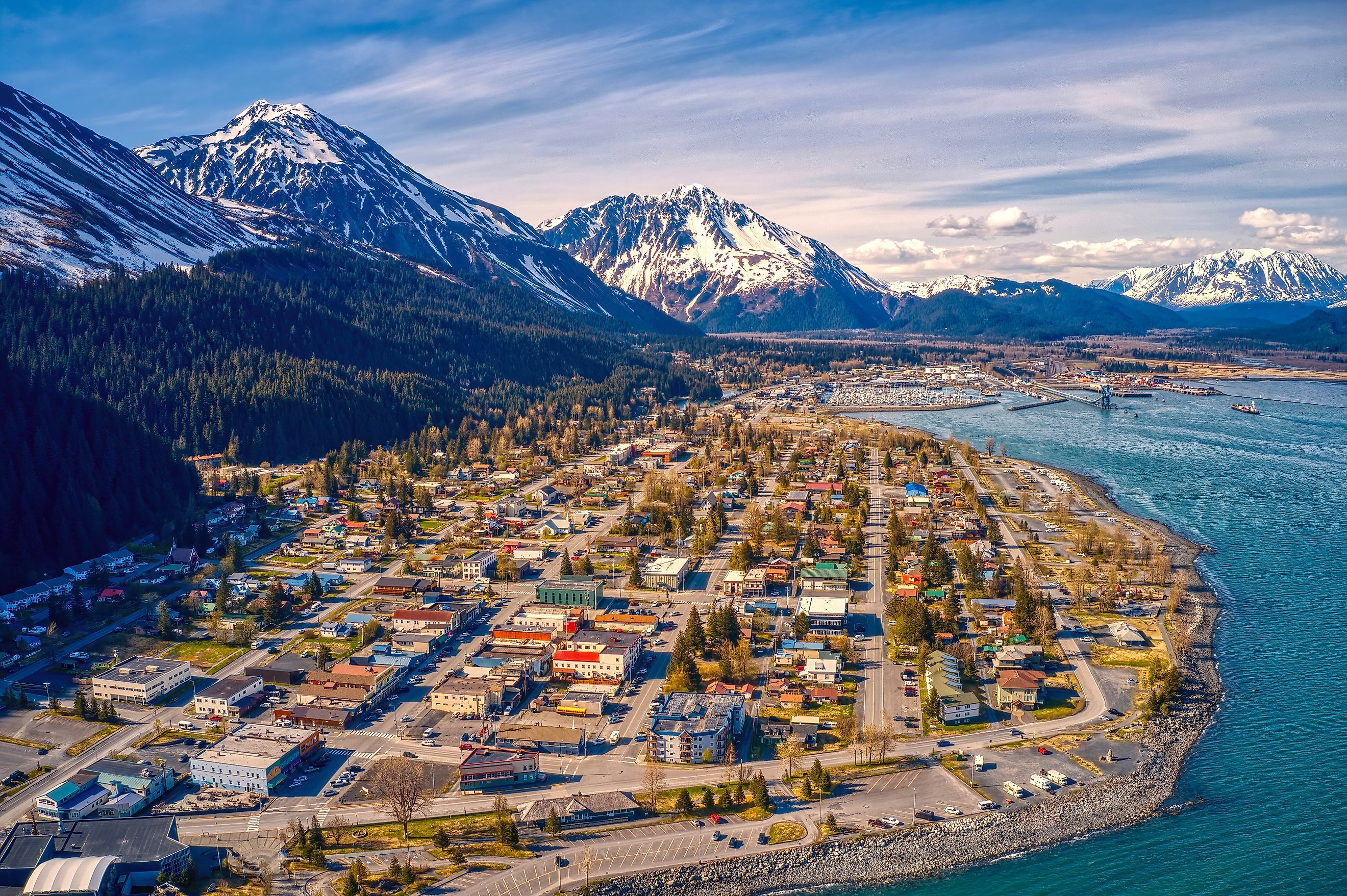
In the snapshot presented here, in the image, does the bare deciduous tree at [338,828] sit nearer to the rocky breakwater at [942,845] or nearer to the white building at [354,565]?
the rocky breakwater at [942,845]

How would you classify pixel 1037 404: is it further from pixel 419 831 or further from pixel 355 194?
pixel 355 194

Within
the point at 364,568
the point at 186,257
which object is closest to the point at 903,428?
the point at 364,568

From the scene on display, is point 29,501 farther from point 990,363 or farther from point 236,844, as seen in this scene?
point 990,363

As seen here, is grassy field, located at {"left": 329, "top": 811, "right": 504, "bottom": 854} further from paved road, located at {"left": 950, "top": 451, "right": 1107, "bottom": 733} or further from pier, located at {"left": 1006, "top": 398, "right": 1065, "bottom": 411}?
pier, located at {"left": 1006, "top": 398, "right": 1065, "bottom": 411}

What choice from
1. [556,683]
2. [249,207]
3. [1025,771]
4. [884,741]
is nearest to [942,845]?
[884,741]

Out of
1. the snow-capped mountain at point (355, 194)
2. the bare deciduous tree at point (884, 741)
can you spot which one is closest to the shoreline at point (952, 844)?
the bare deciduous tree at point (884, 741)

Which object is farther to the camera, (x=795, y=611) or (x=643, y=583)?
(x=643, y=583)
